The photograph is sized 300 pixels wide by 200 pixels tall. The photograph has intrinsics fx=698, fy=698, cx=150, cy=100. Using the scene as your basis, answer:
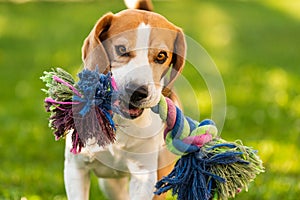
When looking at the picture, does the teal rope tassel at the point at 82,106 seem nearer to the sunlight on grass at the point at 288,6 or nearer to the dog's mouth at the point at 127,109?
the dog's mouth at the point at 127,109

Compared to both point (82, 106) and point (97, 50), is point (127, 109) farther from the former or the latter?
point (97, 50)

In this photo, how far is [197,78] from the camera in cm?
896


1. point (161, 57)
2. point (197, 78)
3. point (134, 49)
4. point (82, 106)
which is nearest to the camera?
point (82, 106)

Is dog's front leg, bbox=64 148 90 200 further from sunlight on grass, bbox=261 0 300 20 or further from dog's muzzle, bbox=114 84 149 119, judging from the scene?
sunlight on grass, bbox=261 0 300 20

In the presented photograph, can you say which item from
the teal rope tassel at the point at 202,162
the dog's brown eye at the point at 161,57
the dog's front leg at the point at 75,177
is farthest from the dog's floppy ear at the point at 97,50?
A: the dog's front leg at the point at 75,177

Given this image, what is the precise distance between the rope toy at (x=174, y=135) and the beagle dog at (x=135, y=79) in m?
0.16

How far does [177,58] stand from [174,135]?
1.82 feet

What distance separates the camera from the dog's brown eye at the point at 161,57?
12.7 ft

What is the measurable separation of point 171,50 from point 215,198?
0.91m

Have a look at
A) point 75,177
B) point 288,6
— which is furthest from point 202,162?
point 288,6

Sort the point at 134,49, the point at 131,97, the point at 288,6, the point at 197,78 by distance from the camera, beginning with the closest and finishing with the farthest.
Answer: the point at 131,97
the point at 134,49
the point at 197,78
the point at 288,6

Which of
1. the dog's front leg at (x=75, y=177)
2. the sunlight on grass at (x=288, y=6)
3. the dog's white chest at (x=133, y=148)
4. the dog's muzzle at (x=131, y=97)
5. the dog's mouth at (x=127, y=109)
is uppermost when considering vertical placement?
the sunlight on grass at (x=288, y=6)

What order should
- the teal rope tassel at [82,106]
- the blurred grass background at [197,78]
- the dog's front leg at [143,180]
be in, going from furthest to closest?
the blurred grass background at [197,78], the dog's front leg at [143,180], the teal rope tassel at [82,106]

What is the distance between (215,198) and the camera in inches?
142
